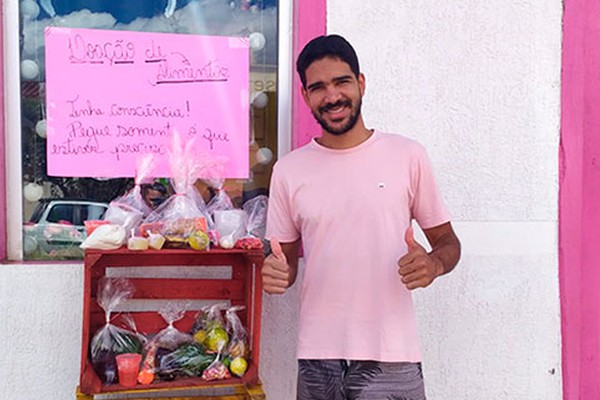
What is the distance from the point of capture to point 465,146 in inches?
106

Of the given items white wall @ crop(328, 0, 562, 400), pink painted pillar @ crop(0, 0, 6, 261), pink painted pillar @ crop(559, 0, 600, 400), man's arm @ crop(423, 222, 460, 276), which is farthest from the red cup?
pink painted pillar @ crop(559, 0, 600, 400)

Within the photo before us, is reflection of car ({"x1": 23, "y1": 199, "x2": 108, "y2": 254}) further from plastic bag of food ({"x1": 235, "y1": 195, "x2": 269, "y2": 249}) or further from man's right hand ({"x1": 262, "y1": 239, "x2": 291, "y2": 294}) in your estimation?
man's right hand ({"x1": 262, "y1": 239, "x2": 291, "y2": 294})

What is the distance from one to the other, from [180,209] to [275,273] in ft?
1.58

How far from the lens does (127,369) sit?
2.00 m

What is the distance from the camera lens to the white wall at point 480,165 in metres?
2.60

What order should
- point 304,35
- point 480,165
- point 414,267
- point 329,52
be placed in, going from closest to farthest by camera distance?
point 414,267, point 329,52, point 304,35, point 480,165

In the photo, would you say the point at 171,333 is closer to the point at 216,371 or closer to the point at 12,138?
the point at 216,371

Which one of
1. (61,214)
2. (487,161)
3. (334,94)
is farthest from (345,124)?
(61,214)

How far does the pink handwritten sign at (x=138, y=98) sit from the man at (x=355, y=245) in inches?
23.1

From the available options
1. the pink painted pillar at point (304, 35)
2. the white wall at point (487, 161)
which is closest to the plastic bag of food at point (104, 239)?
the pink painted pillar at point (304, 35)

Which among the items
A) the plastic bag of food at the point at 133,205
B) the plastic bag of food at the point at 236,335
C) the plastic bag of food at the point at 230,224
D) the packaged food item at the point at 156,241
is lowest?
the plastic bag of food at the point at 236,335

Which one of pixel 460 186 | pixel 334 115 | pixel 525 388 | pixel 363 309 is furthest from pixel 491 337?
pixel 334 115

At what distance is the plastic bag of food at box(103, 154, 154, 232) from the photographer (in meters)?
2.11

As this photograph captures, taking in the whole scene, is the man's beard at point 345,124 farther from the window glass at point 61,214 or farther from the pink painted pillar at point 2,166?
the pink painted pillar at point 2,166
